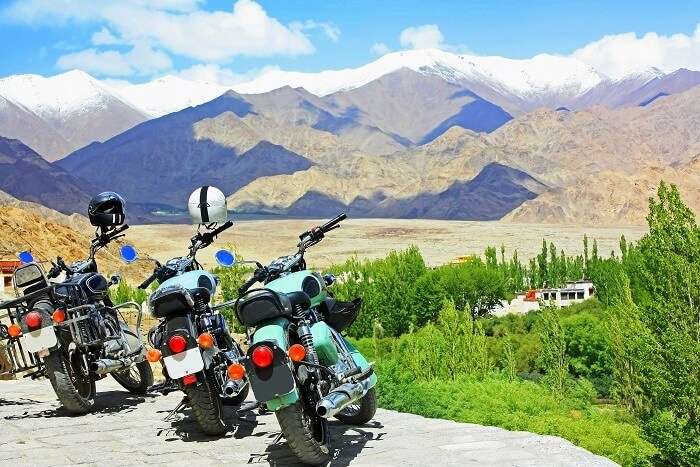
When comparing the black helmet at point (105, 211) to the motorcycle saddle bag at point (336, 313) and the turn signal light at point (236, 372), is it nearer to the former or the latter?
the motorcycle saddle bag at point (336, 313)

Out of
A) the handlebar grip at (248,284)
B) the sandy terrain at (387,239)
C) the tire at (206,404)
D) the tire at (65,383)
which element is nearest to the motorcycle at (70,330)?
the tire at (65,383)

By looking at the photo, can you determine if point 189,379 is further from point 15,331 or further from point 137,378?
point 137,378

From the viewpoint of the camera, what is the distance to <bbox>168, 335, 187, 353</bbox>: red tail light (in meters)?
7.40

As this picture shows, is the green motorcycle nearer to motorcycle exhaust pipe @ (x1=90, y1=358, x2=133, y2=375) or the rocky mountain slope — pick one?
motorcycle exhaust pipe @ (x1=90, y1=358, x2=133, y2=375)

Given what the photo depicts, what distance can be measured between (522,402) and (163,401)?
398 cm

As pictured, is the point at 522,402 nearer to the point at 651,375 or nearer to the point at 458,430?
the point at 458,430

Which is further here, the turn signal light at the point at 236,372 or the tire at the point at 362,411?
the tire at the point at 362,411

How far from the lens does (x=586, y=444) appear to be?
25.0ft

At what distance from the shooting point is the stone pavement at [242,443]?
22.4 feet

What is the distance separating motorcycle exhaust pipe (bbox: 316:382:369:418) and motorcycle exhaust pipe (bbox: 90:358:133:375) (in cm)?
338

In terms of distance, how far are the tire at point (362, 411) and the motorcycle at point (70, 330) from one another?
2.65m

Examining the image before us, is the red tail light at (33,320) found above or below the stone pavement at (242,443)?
above

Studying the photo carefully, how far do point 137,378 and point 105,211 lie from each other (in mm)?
2020

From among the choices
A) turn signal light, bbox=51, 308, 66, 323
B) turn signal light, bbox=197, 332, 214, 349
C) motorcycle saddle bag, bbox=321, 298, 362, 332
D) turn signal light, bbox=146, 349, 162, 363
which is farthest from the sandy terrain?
motorcycle saddle bag, bbox=321, 298, 362, 332
